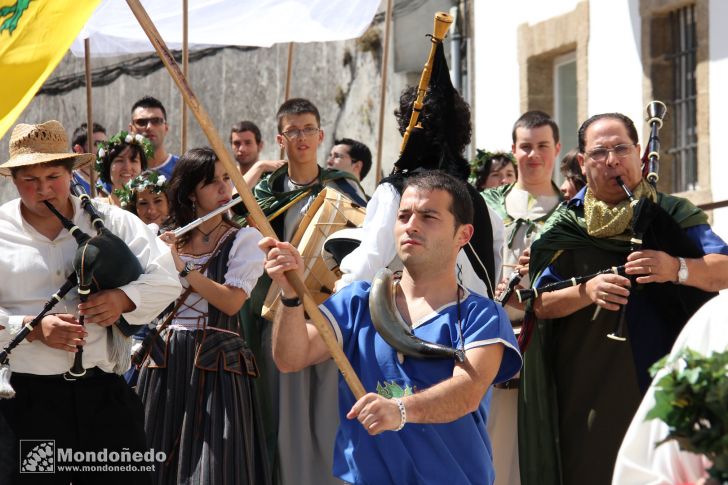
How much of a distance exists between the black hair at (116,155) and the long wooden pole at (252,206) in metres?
3.42

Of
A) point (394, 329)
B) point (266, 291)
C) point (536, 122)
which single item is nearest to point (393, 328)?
point (394, 329)

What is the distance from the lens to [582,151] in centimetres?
686

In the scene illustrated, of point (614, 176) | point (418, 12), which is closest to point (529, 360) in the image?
point (614, 176)

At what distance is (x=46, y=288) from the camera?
20.2 ft

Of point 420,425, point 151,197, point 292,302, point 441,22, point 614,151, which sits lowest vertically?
point 420,425

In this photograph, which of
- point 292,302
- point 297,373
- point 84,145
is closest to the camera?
point 292,302

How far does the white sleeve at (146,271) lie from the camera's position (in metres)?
6.13

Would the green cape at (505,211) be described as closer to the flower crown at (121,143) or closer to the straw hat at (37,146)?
the flower crown at (121,143)

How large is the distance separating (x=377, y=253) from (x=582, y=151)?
1152 millimetres

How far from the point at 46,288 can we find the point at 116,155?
9.34ft

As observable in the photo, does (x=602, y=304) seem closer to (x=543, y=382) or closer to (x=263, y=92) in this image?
(x=543, y=382)

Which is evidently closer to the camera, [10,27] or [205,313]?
[10,27]

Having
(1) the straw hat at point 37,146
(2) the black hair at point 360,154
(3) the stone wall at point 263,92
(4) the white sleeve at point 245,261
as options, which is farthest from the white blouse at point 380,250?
(3) the stone wall at point 263,92

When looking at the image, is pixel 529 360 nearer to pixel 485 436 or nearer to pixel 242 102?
pixel 485 436
